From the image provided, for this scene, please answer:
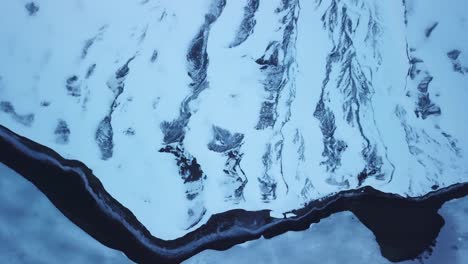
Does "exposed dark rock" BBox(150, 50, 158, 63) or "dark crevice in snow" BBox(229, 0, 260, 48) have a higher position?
"exposed dark rock" BBox(150, 50, 158, 63)

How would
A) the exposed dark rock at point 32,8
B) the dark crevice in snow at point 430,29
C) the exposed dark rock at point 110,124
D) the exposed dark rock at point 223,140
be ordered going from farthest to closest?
the dark crevice in snow at point 430,29 < the exposed dark rock at point 223,140 < the exposed dark rock at point 110,124 < the exposed dark rock at point 32,8

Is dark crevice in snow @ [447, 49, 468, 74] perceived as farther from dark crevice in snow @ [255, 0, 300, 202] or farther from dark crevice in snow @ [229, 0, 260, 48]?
dark crevice in snow @ [229, 0, 260, 48]

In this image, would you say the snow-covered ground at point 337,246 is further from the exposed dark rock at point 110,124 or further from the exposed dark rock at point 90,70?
the exposed dark rock at point 90,70

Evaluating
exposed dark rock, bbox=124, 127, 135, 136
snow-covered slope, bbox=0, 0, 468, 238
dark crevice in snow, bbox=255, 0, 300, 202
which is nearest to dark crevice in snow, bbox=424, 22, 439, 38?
snow-covered slope, bbox=0, 0, 468, 238

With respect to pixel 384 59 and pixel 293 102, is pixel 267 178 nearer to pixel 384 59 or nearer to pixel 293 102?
pixel 293 102

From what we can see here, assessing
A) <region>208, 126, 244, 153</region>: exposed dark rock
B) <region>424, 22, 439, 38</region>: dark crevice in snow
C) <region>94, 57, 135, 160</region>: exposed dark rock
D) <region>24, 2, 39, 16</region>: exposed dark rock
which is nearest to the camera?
<region>24, 2, 39, 16</region>: exposed dark rock

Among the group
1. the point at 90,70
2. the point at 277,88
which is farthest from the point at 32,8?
the point at 277,88

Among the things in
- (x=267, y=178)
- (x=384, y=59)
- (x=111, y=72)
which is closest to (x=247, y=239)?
(x=267, y=178)

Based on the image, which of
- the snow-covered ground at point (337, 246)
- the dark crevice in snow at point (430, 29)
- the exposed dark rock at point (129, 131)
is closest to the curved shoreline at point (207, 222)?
the snow-covered ground at point (337, 246)
